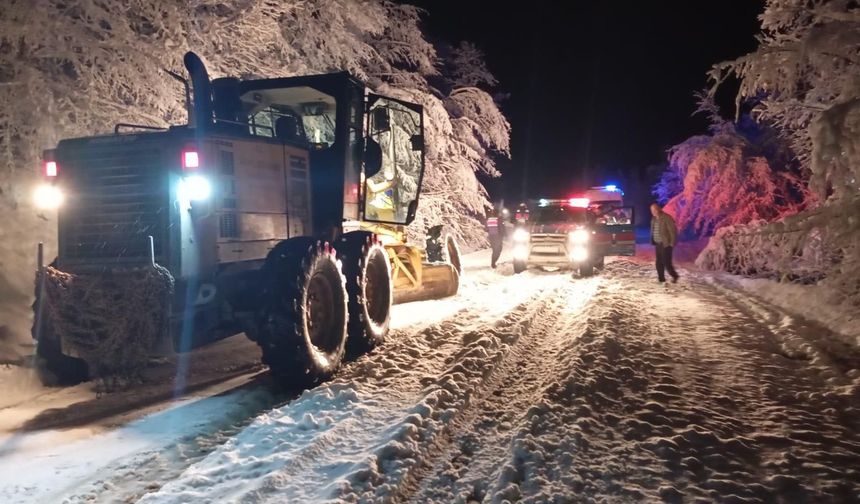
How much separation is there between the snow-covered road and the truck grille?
163cm

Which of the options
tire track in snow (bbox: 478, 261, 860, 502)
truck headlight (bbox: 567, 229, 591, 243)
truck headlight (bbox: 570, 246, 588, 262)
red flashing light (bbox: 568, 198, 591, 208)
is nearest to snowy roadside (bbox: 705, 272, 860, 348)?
tire track in snow (bbox: 478, 261, 860, 502)

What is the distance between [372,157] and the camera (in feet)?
25.4

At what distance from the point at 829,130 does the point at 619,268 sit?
38.8ft

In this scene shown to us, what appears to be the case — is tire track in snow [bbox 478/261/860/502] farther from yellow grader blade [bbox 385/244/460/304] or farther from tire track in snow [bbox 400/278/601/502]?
yellow grader blade [bbox 385/244/460/304]

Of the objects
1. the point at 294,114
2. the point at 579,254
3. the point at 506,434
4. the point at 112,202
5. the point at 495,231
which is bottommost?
the point at 506,434

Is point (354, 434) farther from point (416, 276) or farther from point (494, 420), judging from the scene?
point (416, 276)

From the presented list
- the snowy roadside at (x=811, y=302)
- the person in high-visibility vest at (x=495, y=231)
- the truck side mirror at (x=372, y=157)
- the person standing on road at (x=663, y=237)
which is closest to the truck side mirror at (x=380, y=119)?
the truck side mirror at (x=372, y=157)

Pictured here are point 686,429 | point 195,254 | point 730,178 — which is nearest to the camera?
point 686,429

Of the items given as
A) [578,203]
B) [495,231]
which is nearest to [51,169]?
[495,231]

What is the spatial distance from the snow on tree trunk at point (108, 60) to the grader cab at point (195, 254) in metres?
2.53

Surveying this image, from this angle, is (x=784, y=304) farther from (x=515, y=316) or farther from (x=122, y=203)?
(x=122, y=203)

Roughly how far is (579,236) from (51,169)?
38.2 feet

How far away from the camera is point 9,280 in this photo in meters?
8.31

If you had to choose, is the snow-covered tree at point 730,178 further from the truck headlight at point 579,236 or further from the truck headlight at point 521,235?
the truck headlight at point 521,235
